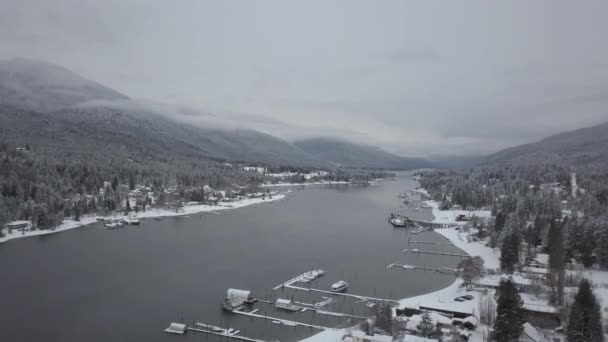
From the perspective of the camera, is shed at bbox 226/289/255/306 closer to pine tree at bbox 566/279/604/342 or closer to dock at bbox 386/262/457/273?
dock at bbox 386/262/457/273

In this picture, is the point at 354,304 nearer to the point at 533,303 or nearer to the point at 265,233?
the point at 533,303

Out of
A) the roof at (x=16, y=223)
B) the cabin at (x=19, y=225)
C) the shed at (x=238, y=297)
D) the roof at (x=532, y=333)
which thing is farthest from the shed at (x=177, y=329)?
the roof at (x=16, y=223)

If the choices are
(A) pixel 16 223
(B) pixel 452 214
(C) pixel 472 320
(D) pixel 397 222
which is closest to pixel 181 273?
(C) pixel 472 320

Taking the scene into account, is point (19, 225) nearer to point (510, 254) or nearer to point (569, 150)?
point (510, 254)

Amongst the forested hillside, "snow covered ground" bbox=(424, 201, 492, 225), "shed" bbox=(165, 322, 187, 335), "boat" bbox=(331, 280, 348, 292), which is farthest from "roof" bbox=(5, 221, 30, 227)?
"snow covered ground" bbox=(424, 201, 492, 225)

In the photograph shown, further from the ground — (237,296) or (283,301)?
(237,296)
